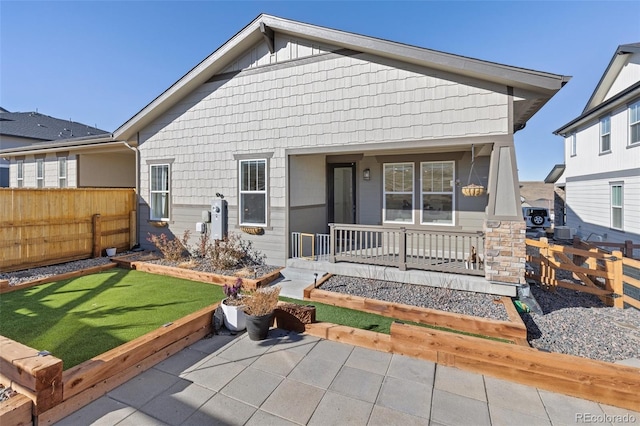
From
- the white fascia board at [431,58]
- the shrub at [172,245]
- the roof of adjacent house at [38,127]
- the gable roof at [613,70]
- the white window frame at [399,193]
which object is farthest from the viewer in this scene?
the roof of adjacent house at [38,127]

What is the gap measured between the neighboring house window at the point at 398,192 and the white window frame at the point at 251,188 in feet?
11.7

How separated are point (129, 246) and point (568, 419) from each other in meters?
11.4

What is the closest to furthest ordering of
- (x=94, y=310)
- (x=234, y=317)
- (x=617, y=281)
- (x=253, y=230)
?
(x=234, y=317) → (x=94, y=310) → (x=617, y=281) → (x=253, y=230)

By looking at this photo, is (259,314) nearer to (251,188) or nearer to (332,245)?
(332,245)

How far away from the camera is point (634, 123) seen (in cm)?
1117

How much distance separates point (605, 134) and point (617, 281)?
10.9 metres

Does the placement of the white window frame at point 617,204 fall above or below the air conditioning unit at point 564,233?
above

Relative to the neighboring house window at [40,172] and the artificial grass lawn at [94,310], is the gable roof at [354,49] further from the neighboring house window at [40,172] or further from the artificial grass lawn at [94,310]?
the neighboring house window at [40,172]

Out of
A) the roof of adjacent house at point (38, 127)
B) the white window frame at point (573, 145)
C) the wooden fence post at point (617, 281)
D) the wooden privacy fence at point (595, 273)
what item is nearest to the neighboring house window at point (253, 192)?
the wooden privacy fence at point (595, 273)

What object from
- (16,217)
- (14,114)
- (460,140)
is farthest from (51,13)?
(14,114)

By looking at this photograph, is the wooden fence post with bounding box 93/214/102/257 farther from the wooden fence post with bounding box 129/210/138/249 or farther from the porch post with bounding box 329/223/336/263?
the porch post with bounding box 329/223/336/263

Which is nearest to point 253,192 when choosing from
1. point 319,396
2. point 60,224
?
point 60,224

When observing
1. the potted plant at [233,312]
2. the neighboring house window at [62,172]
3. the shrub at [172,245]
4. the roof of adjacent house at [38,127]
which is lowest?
the potted plant at [233,312]

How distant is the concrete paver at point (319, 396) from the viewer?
277 centimetres
